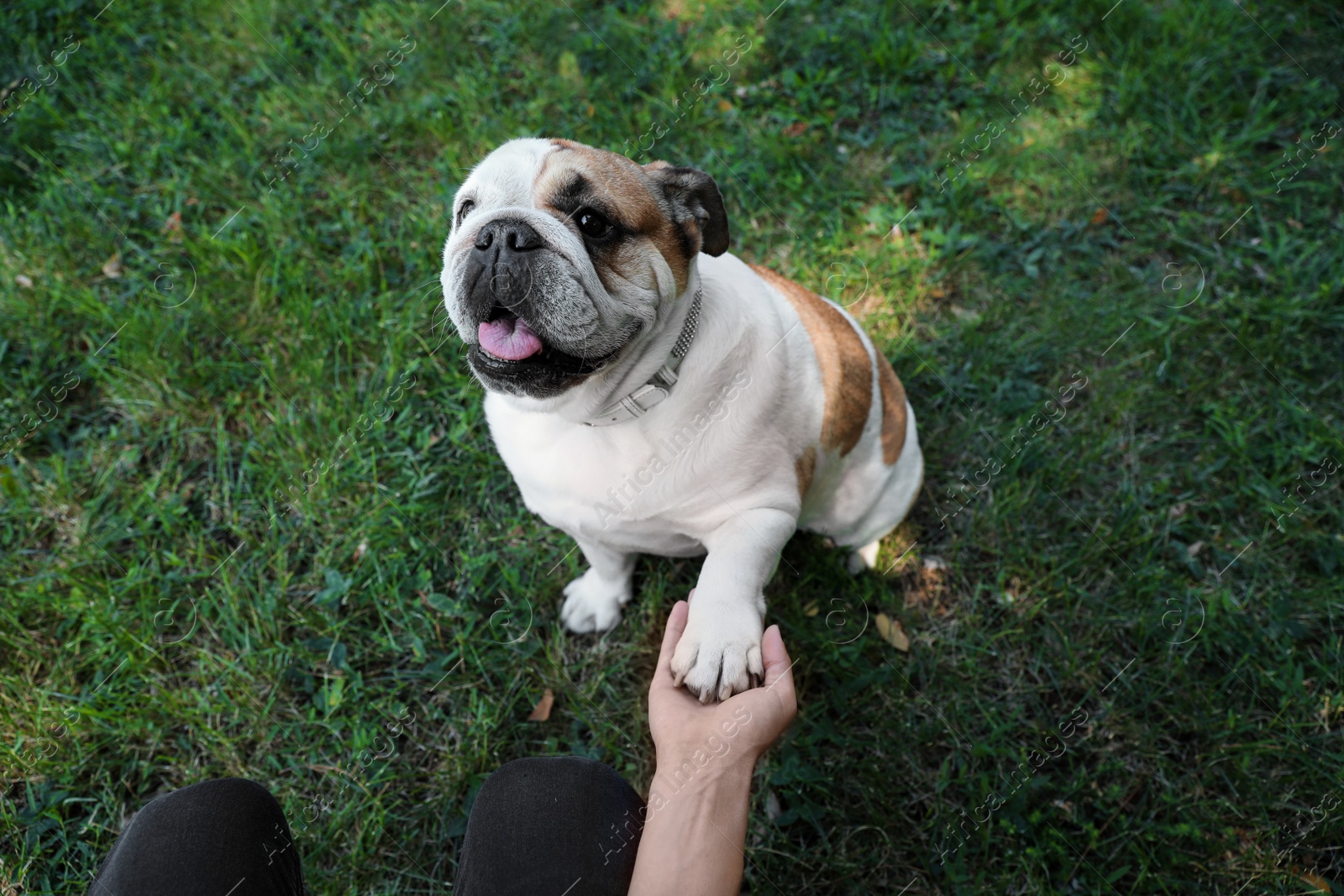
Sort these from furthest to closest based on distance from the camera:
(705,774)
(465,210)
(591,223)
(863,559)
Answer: (863,559) → (465,210) → (591,223) → (705,774)

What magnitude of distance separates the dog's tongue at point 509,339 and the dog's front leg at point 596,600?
4.36 feet

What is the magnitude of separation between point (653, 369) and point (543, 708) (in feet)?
5.52

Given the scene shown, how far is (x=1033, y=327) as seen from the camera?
14.7 ft

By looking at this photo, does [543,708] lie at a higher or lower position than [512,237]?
lower

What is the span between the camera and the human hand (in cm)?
236

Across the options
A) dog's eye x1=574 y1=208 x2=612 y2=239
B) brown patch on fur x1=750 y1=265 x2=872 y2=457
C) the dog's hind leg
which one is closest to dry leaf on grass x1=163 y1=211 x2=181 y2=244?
dog's eye x1=574 y1=208 x2=612 y2=239

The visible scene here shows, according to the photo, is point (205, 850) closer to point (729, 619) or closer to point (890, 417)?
point (729, 619)

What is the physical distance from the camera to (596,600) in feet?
11.7

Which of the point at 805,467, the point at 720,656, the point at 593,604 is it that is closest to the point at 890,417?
the point at 805,467

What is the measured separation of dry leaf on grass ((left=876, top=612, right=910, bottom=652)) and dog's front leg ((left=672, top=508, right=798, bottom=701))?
1.23 meters

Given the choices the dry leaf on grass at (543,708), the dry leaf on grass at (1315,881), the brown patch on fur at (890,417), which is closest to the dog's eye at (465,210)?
the brown patch on fur at (890,417)

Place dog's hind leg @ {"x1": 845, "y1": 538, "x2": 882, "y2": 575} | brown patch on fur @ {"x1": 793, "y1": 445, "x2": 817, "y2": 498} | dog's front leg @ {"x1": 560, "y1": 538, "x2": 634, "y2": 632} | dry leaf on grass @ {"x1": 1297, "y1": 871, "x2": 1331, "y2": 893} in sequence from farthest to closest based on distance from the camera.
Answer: dog's hind leg @ {"x1": 845, "y1": 538, "x2": 882, "y2": 575}
dog's front leg @ {"x1": 560, "y1": 538, "x2": 634, "y2": 632}
dry leaf on grass @ {"x1": 1297, "y1": 871, "x2": 1331, "y2": 893}
brown patch on fur @ {"x1": 793, "y1": 445, "x2": 817, "y2": 498}

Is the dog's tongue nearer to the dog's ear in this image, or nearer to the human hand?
the dog's ear

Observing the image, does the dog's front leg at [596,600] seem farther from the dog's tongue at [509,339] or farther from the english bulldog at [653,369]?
the dog's tongue at [509,339]
